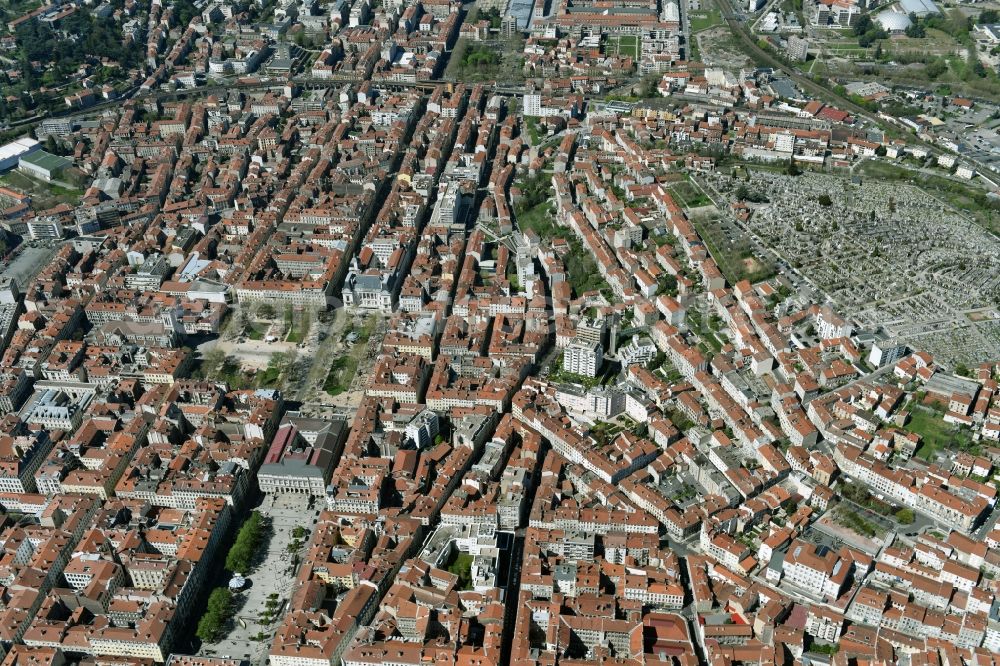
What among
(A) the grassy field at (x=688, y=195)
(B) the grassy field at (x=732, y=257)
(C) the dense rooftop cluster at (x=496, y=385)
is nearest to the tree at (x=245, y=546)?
(C) the dense rooftop cluster at (x=496, y=385)

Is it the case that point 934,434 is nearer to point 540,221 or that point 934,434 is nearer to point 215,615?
point 540,221

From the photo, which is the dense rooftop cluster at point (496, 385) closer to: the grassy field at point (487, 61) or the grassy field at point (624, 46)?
the grassy field at point (487, 61)

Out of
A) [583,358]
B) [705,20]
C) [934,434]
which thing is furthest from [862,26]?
[583,358]

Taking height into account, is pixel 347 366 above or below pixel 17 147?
below

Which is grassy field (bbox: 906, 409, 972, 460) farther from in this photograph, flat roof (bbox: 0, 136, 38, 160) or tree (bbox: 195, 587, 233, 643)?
flat roof (bbox: 0, 136, 38, 160)

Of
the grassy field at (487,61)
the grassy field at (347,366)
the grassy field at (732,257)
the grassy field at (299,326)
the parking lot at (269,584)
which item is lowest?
the parking lot at (269,584)

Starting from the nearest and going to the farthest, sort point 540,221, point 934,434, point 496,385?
point 934,434, point 496,385, point 540,221

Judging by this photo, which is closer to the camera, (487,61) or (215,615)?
(215,615)

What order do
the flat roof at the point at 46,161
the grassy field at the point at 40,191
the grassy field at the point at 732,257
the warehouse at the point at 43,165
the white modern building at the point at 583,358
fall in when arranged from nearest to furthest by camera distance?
the white modern building at the point at 583,358 → the grassy field at the point at 732,257 → the grassy field at the point at 40,191 → the warehouse at the point at 43,165 → the flat roof at the point at 46,161
